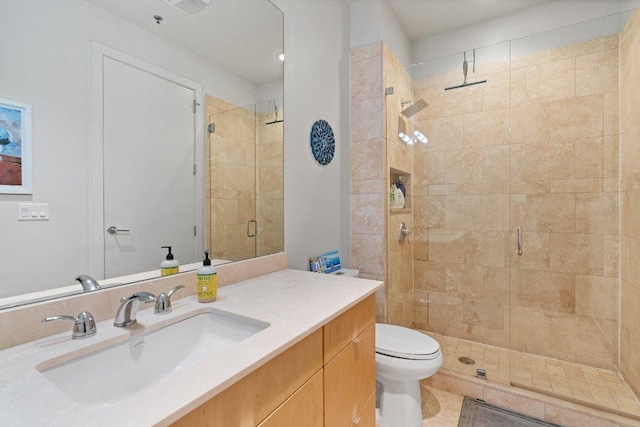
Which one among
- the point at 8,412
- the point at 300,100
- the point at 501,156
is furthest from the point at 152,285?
the point at 501,156

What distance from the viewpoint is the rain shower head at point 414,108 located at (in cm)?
251

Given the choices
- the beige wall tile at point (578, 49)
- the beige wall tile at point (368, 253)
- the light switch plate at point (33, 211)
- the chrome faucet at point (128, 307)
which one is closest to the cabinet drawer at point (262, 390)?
the chrome faucet at point (128, 307)

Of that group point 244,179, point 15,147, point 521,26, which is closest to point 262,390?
point 15,147

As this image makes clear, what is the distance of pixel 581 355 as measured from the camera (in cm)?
218

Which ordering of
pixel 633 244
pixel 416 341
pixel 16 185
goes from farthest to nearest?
pixel 633 244 < pixel 416 341 < pixel 16 185

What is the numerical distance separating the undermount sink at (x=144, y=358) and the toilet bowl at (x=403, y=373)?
982 mm

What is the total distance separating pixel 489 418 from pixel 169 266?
1.93 meters

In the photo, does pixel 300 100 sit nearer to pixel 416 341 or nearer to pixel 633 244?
pixel 416 341

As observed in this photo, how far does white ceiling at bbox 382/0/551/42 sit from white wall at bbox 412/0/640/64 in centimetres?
6

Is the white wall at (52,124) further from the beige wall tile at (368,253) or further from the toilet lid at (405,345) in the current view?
the beige wall tile at (368,253)

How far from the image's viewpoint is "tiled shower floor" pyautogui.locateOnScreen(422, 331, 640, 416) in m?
1.79

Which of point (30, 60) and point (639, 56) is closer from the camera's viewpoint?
point (30, 60)

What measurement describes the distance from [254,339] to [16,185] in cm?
72

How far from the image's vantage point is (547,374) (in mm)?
2055
